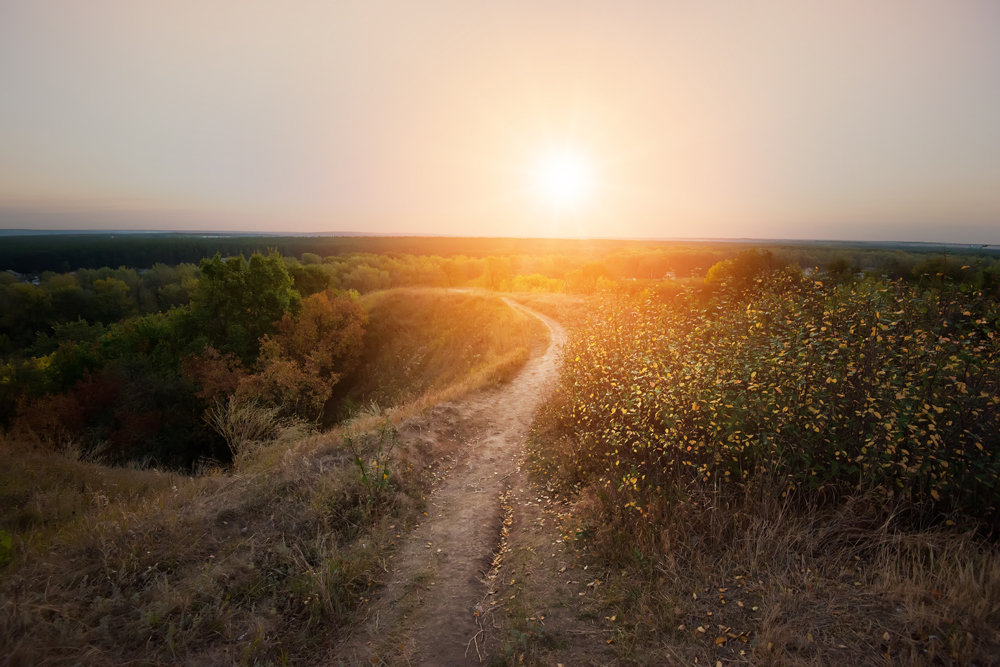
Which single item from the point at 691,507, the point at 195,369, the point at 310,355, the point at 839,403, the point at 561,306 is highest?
the point at 839,403

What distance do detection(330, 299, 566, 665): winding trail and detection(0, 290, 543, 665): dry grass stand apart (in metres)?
0.39

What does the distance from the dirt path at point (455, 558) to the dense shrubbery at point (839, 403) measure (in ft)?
7.28

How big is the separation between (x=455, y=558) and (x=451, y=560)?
72 mm

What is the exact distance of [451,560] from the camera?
6.56 meters

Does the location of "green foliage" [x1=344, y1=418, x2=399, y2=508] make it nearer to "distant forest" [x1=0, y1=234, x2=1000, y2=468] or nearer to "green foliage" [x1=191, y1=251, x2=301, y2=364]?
"distant forest" [x1=0, y1=234, x2=1000, y2=468]

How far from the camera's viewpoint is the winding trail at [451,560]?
496cm

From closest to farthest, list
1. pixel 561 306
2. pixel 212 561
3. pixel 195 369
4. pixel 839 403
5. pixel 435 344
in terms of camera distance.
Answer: pixel 839 403
pixel 212 561
pixel 195 369
pixel 561 306
pixel 435 344

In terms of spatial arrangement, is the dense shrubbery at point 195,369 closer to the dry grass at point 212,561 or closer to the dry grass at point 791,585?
the dry grass at point 212,561

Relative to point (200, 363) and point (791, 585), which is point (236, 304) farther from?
point (791, 585)

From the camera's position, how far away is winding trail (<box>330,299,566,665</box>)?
4957mm

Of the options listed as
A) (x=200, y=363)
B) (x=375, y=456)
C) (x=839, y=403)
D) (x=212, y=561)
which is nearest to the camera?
(x=839, y=403)

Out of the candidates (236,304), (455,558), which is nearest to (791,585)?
(455,558)

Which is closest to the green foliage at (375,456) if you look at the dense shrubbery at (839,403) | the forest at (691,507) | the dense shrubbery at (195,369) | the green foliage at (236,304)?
the forest at (691,507)

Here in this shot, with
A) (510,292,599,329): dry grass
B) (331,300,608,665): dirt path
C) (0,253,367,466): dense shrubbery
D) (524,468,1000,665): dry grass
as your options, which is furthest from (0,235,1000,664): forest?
(0,253,367,466): dense shrubbery
